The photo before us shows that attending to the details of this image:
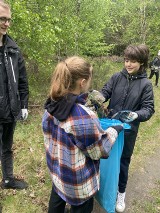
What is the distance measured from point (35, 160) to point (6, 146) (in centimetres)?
112

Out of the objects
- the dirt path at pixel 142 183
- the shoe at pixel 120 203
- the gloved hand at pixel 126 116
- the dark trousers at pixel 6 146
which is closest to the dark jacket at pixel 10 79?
the dark trousers at pixel 6 146

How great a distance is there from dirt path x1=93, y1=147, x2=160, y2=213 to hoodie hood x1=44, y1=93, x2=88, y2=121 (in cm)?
187

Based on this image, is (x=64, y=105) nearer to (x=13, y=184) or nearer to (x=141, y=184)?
(x=13, y=184)

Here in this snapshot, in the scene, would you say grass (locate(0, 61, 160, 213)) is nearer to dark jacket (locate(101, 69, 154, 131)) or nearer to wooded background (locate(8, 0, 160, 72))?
wooded background (locate(8, 0, 160, 72))

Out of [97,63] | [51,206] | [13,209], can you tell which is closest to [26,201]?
[13,209]

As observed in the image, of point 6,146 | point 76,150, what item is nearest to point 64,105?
point 76,150

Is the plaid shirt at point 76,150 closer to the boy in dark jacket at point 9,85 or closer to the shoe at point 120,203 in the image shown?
the boy in dark jacket at point 9,85

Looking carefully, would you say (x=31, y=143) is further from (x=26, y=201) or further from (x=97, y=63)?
(x=97, y=63)

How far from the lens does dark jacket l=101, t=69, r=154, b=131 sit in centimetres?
250

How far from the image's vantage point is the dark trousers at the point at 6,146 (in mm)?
2977

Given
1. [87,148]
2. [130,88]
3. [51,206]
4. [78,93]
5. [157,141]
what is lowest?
[157,141]

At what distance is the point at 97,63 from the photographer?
9.22 m

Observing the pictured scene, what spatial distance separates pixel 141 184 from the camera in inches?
152

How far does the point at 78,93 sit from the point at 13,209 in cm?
204
